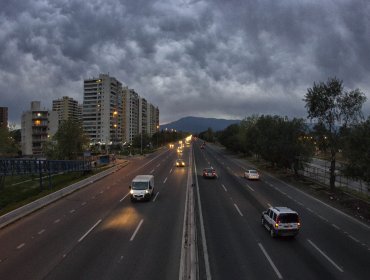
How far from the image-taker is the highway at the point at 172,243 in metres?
15.8

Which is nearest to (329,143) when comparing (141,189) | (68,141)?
(141,189)

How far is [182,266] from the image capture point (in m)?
15.9

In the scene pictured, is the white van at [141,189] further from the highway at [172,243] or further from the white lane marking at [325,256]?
the white lane marking at [325,256]

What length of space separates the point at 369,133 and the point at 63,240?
22974 mm

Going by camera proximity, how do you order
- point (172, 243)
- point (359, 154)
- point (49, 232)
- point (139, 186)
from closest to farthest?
point (172, 243) → point (49, 232) → point (359, 154) → point (139, 186)

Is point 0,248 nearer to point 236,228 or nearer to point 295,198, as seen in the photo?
point 236,228

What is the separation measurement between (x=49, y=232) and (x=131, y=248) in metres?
6.55

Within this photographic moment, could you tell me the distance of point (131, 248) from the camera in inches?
739

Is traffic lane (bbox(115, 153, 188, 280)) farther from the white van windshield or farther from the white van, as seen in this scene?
the white van windshield

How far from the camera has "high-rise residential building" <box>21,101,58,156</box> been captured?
429 feet

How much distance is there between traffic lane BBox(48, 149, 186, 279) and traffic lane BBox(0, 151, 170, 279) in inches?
39.8

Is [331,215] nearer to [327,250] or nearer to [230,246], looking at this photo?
[327,250]

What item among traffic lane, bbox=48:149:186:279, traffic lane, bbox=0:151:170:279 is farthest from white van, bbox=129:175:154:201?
traffic lane, bbox=48:149:186:279

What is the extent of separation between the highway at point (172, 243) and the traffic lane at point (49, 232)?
0.05 m
